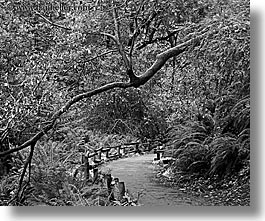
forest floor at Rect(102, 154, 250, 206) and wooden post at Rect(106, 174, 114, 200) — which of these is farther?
wooden post at Rect(106, 174, 114, 200)

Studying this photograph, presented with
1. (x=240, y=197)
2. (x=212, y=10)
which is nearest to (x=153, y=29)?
(x=212, y=10)

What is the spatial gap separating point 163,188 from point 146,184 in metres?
0.10

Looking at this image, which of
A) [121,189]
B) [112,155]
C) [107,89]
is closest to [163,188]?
[121,189]

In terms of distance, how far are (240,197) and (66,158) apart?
1.04 m

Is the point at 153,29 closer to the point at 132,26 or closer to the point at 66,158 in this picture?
the point at 132,26

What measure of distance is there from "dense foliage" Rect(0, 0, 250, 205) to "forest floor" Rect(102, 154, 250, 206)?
83 millimetres

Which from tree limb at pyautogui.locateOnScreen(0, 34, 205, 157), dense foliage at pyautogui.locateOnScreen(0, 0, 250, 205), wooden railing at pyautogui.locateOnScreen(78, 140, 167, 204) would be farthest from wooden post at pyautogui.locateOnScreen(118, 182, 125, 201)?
tree limb at pyautogui.locateOnScreen(0, 34, 205, 157)

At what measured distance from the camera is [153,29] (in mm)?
2943

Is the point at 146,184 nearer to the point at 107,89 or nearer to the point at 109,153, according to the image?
the point at 109,153

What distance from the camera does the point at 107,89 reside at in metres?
2.89

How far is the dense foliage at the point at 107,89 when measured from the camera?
2.74 meters

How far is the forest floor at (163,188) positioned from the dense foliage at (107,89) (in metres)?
0.08

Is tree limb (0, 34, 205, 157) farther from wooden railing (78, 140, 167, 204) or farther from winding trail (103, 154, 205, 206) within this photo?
winding trail (103, 154, 205, 206)

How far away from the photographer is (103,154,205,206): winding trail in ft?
8.68
